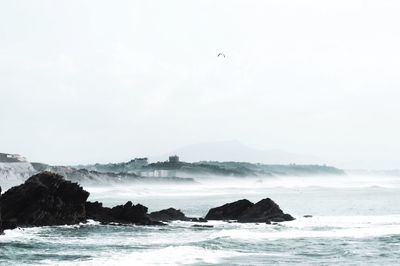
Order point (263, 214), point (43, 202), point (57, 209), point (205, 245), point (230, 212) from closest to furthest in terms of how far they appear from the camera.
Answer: point (205, 245)
point (43, 202)
point (57, 209)
point (263, 214)
point (230, 212)

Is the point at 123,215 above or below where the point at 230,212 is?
below

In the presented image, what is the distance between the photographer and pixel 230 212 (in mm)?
67812

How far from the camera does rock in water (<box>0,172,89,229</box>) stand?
184ft

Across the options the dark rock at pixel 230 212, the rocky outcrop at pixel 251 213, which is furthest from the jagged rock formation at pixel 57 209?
the dark rock at pixel 230 212

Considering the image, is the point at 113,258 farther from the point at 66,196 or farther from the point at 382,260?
the point at 66,196

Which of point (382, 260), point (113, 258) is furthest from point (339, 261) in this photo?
point (113, 258)

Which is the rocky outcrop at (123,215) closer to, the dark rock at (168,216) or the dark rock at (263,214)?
the dark rock at (168,216)

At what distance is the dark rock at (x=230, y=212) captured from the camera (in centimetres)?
6712

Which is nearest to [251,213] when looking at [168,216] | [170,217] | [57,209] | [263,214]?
[263,214]

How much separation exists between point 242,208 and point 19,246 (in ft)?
92.6

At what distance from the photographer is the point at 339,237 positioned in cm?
5097

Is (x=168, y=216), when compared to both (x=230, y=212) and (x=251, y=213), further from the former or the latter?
(x=251, y=213)

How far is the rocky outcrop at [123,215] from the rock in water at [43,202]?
2910 mm

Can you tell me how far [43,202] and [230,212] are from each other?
18.4m
